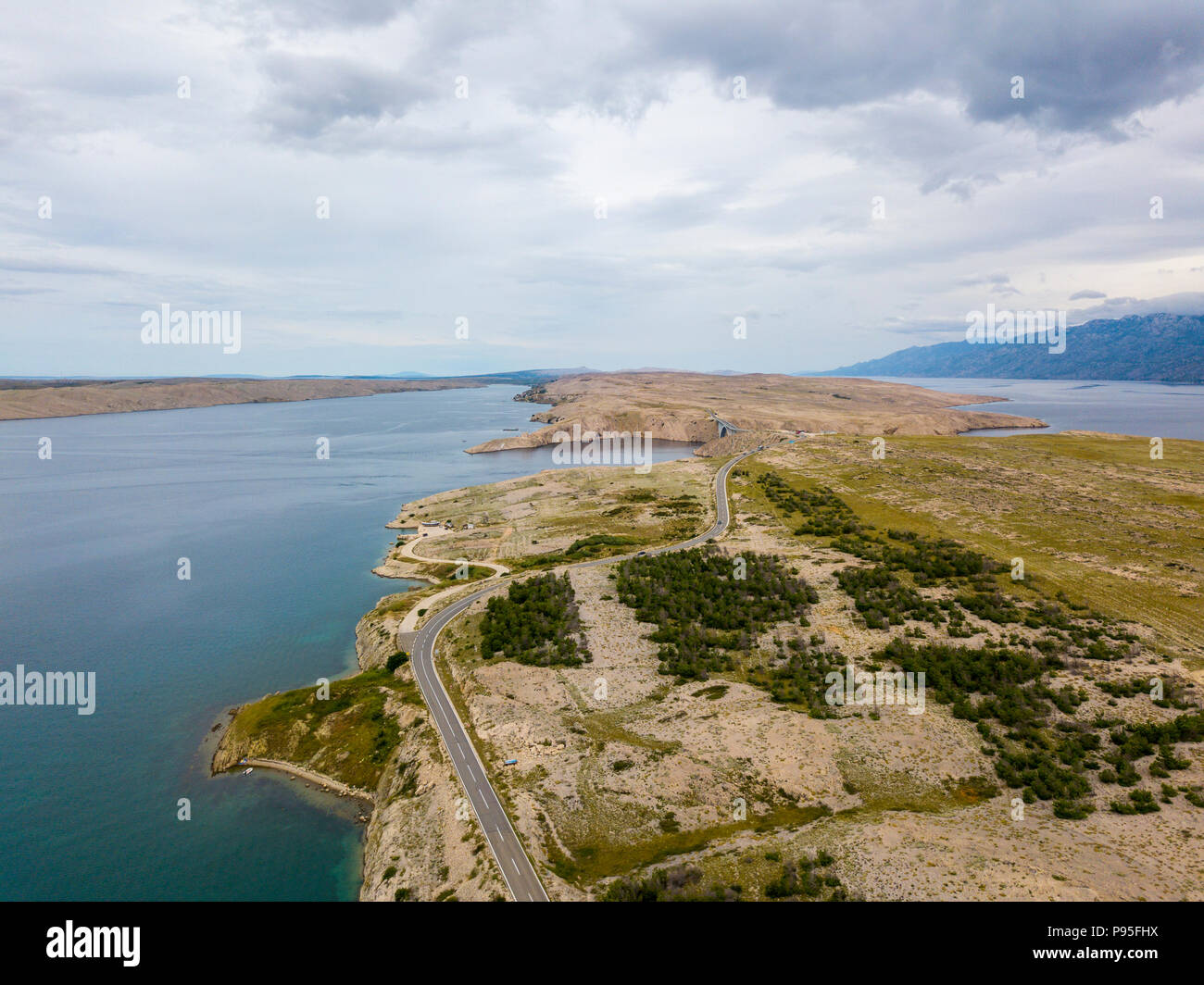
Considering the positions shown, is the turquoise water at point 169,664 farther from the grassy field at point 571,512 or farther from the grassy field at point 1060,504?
the grassy field at point 1060,504

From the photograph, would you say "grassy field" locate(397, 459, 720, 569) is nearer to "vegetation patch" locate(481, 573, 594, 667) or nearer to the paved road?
the paved road

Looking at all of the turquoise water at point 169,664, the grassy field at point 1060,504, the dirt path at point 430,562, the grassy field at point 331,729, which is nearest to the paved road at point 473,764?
the dirt path at point 430,562

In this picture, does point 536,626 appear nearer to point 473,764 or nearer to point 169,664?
point 473,764

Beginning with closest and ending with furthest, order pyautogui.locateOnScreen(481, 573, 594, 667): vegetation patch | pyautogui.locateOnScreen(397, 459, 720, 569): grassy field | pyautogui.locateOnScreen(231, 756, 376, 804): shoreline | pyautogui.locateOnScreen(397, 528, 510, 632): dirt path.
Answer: pyautogui.locateOnScreen(231, 756, 376, 804): shoreline < pyautogui.locateOnScreen(481, 573, 594, 667): vegetation patch < pyautogui.locateOnScreen(397, 528, 510, 632): dirt path < pyautogui.locateOnScreen(397, 459, 720, 569): grassy field

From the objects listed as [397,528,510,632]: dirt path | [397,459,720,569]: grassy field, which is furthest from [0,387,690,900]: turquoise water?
[397,459,720,569]: grassy field

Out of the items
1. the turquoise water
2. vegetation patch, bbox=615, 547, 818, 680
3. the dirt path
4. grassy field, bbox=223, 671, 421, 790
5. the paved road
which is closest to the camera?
the paved road

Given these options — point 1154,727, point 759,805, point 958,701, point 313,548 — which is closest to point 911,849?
point 759,805

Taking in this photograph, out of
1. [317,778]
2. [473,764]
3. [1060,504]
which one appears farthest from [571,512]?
[1060,504]

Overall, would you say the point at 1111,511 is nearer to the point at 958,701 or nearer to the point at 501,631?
the point at 958,701
